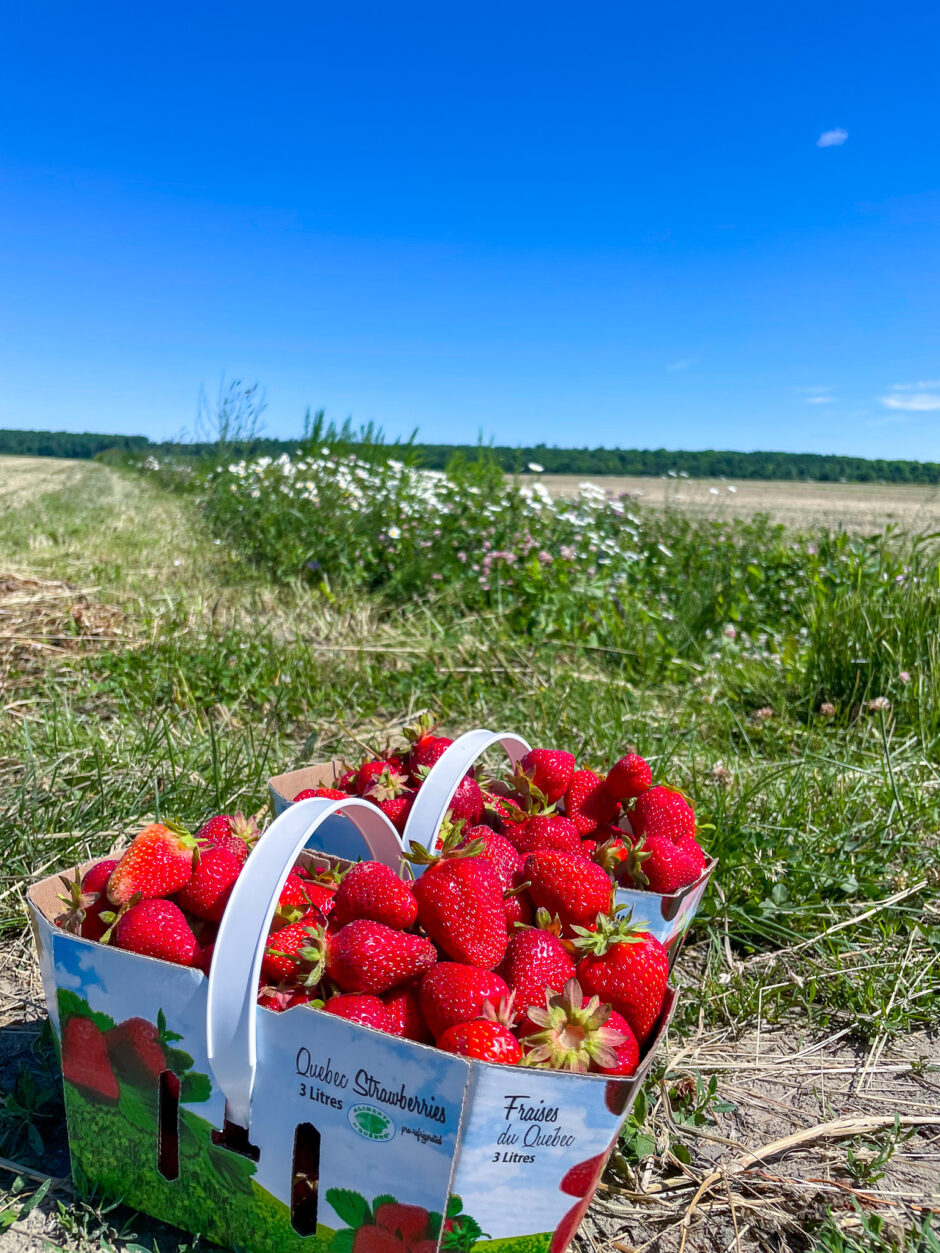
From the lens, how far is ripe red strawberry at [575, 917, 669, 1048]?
1205 mm

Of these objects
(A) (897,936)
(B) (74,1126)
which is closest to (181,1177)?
(B) (74,1126)

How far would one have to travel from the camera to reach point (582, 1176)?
1112 millimetres

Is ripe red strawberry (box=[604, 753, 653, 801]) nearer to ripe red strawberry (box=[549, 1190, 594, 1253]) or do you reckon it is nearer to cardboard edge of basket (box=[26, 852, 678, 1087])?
cardboard edge of basket (box=[26, 852, 678, 1087])

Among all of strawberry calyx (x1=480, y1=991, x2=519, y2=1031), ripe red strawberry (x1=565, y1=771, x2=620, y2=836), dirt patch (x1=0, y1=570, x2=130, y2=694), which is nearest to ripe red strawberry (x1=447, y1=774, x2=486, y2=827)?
ripe red strawberry (x1=565, y1=771, x2=620, y2=836)

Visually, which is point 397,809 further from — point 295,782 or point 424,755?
point 295,782

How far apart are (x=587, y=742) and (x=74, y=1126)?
6.41 feet

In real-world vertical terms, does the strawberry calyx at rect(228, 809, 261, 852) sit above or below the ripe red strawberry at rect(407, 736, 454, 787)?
below

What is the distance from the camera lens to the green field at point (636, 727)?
59.5 inches

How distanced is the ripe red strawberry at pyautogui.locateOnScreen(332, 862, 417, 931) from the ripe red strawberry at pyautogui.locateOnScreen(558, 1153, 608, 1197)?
38 cm

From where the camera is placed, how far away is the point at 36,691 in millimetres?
3686

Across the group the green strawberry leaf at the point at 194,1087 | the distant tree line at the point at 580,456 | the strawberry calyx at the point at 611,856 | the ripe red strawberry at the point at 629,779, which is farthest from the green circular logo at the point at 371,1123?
the distant tree line at the point at 580,456

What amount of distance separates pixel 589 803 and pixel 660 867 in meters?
0.29

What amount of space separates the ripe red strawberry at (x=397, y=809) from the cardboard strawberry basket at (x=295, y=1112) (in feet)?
1.49

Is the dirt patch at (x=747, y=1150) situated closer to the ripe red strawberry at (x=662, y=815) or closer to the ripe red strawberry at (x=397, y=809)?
the ripe red strawberry at (x=662, y=815)
